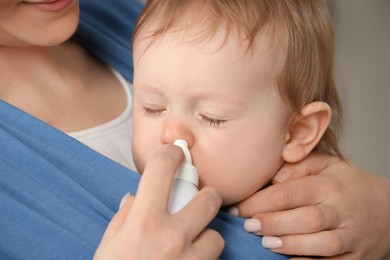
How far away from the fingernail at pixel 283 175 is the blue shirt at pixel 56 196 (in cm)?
15

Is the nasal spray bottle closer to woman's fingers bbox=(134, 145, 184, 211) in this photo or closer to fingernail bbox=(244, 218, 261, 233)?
Answer: woman's fingers bbox=(134, 145, 184, 211)

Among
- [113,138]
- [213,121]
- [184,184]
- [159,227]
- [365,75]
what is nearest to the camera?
[159,227]

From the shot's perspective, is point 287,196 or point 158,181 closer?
point 158,181

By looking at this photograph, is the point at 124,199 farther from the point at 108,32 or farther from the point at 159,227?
the point at 108,32

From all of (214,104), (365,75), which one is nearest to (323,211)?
(214,104)

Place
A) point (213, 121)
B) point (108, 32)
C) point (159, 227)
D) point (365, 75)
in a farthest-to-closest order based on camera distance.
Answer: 1. point (365, 75)
2. point (108, 32)
3. point (213, 121)
4. point (159, 227)

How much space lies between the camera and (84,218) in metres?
1.01

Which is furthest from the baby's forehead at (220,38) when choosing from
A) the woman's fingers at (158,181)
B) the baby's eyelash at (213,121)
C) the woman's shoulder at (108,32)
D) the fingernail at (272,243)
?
the woman's shoulder at (108,32)

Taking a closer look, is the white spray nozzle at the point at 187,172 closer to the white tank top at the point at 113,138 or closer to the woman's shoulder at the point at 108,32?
the white tank top at the point at 113,138

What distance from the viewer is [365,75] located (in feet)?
10.6

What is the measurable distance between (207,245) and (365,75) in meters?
2.52

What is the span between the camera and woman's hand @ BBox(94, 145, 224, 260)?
0.85 metres

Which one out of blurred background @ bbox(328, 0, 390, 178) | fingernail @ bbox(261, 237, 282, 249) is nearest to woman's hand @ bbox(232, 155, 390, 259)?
fingernail @ bbox(261, 237, 282, 249)

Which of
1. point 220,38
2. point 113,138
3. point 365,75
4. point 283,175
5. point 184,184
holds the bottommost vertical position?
point 365,75
